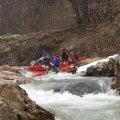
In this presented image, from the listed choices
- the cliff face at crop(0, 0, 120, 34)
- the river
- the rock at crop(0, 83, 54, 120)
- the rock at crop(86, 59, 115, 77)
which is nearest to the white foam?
the river

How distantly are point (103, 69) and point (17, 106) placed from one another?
10939mm

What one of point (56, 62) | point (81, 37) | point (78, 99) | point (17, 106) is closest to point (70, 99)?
point (78, 99)

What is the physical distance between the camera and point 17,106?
850 centimetres

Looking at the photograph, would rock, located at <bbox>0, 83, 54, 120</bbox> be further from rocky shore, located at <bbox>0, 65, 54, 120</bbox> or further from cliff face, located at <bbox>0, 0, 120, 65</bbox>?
cliff face, located at <bbox>0, 0, 120, 65</bbox>

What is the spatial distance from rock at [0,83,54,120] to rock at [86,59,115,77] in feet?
31.9

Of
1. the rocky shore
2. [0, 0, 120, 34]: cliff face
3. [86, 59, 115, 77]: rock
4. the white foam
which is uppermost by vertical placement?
[0, 0, 120, 34]: cliff face

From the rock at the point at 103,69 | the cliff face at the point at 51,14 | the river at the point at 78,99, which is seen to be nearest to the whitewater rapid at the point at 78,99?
the river at the point at 78,99

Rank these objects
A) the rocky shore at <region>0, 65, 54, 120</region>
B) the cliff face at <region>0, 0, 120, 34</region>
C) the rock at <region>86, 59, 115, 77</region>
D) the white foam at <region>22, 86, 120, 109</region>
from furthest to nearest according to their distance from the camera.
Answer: the cliff face at <region>0, 0, 120, 34</region>
the rock at <region>86, 59, 115, 77</region>
the white foam at <region>22, 86, 120, 109</region>
the rocky shore at <region>0, 65, 54, 120</region>

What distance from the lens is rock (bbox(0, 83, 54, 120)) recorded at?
789cm

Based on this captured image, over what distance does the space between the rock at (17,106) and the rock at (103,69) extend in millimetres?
9711

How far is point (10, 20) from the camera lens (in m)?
55.3

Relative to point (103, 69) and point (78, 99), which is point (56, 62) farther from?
point (78, 99)

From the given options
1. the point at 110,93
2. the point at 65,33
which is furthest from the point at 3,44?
the point at 110,93

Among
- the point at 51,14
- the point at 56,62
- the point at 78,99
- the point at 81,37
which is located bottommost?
the point at 78,99
